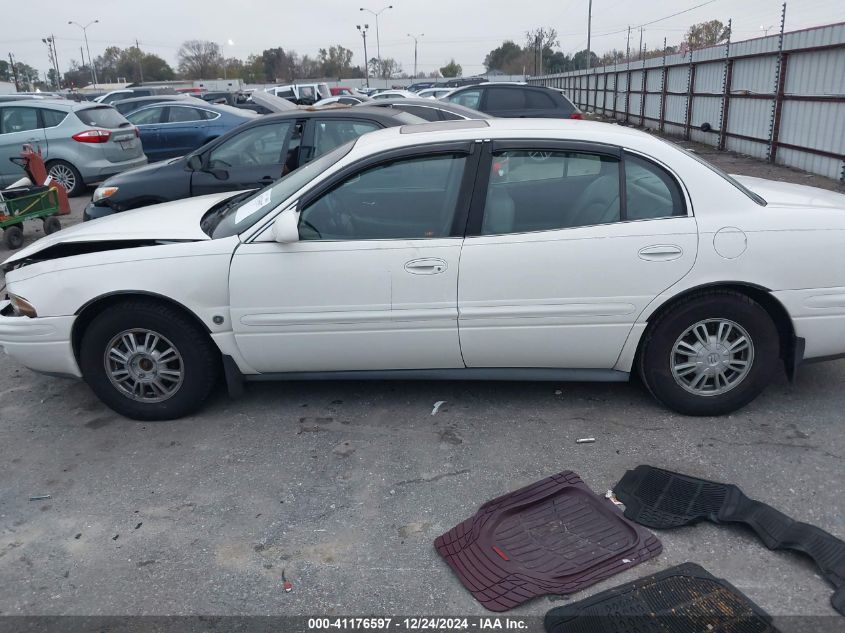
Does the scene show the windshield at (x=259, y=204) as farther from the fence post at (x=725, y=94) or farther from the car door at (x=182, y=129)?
the fence post at (x=725, y=94)

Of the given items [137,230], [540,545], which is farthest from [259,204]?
[540,545]

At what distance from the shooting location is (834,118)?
1193cm

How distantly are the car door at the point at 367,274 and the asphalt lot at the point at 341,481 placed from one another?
482mm

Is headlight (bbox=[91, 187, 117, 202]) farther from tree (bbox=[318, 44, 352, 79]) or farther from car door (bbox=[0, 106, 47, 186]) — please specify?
tree (bbox=[318, 44, 352, 79])

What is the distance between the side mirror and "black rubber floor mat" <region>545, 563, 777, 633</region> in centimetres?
229

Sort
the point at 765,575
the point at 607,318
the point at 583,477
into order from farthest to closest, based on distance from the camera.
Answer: the point at 607,318 < the point at 583,477 < the point at 765,575

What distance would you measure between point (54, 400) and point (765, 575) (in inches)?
168

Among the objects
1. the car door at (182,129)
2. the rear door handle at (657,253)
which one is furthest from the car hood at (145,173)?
the car door at (182,129)

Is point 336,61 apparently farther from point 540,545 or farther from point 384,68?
point 540,545

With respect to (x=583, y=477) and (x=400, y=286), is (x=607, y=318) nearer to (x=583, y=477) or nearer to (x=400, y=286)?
(x=583, y=477)

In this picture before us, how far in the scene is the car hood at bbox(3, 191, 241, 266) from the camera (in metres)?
4.33

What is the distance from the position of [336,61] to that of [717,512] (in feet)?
360

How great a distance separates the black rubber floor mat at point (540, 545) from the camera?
115 inches

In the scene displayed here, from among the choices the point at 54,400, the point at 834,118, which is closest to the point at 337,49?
the point at 834,118
